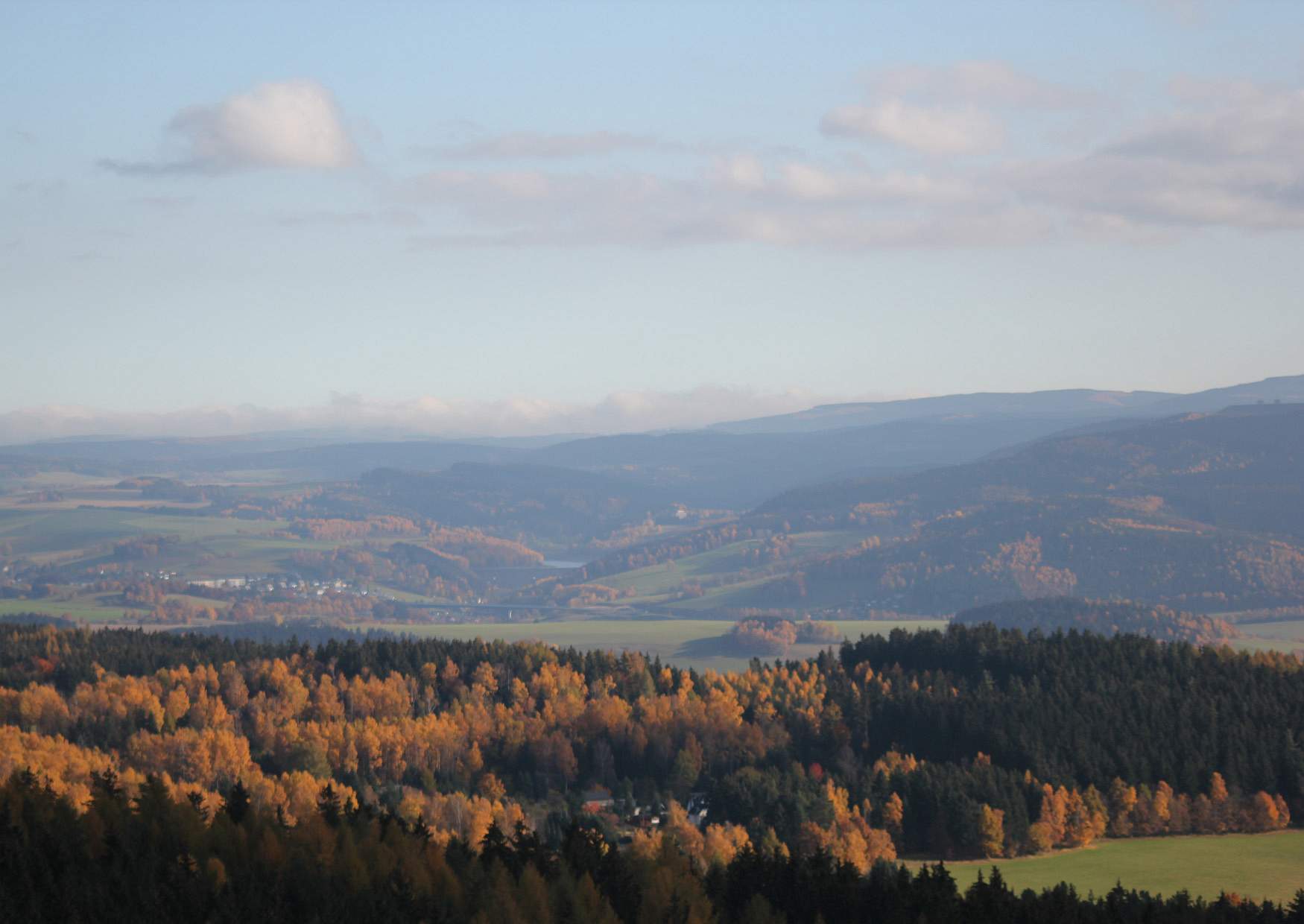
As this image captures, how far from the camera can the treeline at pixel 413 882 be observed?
11462 centimetres

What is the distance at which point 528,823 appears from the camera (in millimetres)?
190750

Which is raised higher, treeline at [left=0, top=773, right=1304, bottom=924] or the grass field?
treeline at [left=0, top=773, right=1304, bottom=924]

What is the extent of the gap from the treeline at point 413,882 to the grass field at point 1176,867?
48.4 feet

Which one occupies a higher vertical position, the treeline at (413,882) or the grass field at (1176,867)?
the treeline at (413,882)

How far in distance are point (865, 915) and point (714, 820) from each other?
223 ft

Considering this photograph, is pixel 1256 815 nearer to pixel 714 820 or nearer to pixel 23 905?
pixel 714 820

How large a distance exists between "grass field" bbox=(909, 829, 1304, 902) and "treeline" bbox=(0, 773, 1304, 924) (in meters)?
14.7

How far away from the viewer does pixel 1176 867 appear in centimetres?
16362

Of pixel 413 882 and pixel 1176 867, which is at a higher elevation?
pixel 413 882

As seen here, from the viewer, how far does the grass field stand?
498 feet

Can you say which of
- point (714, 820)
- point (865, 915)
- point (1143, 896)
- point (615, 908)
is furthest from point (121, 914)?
point (714, 820)

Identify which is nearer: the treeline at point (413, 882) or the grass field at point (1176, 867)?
the treeline at point (413, 882)

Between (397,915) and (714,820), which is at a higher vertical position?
(397,915)

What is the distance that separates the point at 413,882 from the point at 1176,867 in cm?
8396
